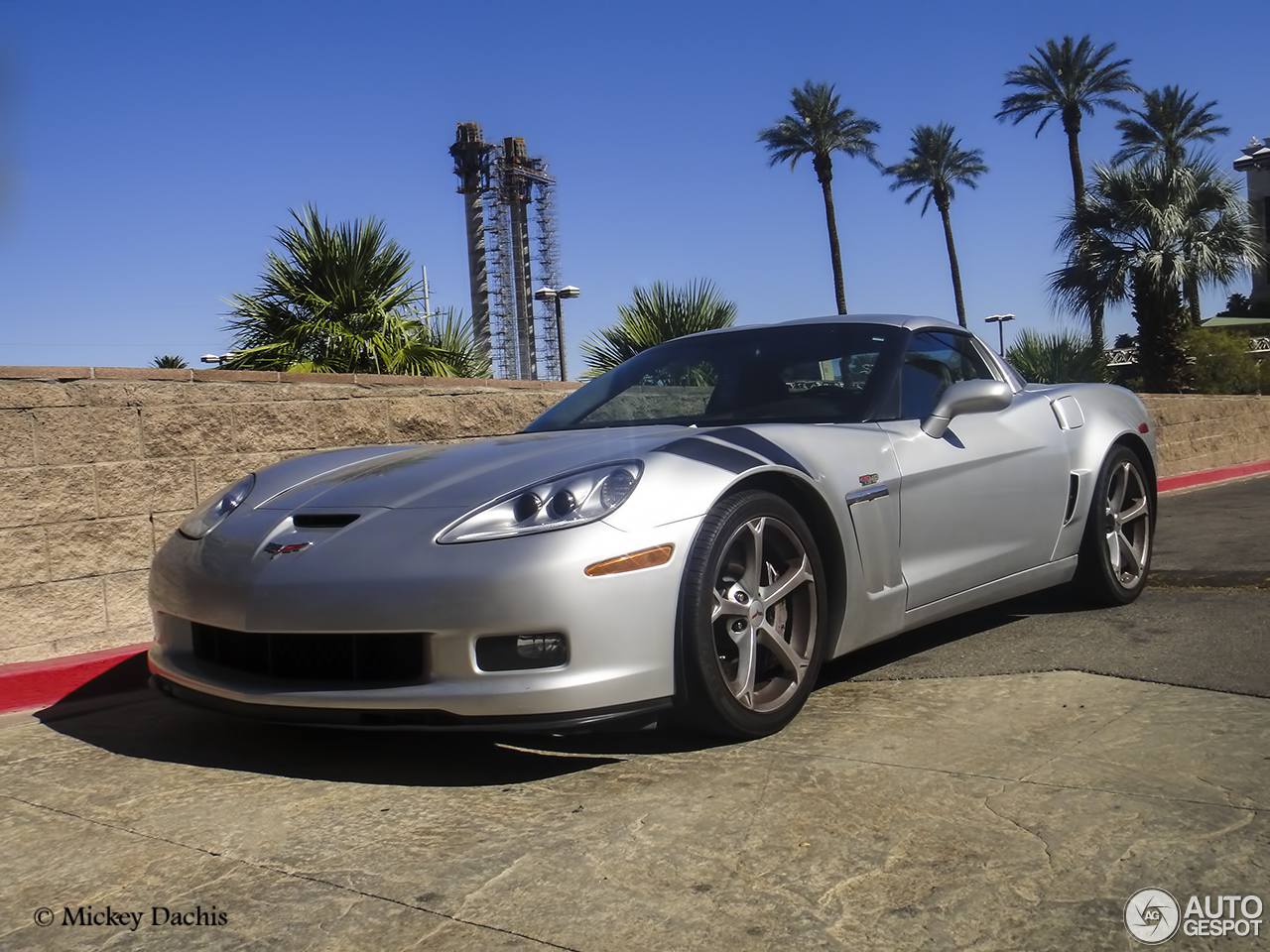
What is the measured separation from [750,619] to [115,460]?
3073 mm

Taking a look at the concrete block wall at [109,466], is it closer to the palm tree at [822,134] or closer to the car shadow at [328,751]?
the car shadow at [328,751]

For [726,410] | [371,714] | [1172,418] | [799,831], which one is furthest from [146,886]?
[1172,418]

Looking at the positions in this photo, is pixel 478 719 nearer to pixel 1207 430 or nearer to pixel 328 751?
pixel 328 751

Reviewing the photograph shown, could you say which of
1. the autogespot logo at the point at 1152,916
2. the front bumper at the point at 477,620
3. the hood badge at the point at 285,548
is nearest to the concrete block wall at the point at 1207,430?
the front bumper at the point at 477,620

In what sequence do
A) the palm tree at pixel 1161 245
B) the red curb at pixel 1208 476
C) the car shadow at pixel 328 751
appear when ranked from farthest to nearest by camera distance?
the palm tree at pixel 1161 245 → the red curb at pixel 1208 476 → the car shadow at pixel 328 751

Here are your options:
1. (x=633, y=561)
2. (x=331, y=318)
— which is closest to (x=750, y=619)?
(x=633, y=561)

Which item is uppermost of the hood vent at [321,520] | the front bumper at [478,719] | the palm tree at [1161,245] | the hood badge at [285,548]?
the palm tree at [1161,245]

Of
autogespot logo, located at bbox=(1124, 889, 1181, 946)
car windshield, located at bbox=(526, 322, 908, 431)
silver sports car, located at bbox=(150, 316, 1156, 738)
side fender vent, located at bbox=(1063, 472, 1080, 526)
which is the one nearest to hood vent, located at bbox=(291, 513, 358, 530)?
silver sports car, located at bbox=(150, 316, 1156, 738)

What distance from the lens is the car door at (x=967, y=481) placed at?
13.0 ft

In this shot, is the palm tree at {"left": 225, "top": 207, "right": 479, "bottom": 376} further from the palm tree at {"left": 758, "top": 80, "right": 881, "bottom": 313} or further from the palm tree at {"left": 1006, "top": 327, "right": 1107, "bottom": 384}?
the palm tree at {"left": 758, "top": 80, "right": 881, "bottom": 313}

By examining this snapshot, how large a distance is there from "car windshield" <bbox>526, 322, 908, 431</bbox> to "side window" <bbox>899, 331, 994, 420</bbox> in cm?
9

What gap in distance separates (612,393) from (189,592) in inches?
72.4

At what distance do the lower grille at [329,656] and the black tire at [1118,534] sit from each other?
3.09 metres

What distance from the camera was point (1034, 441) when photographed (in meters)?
4.66
